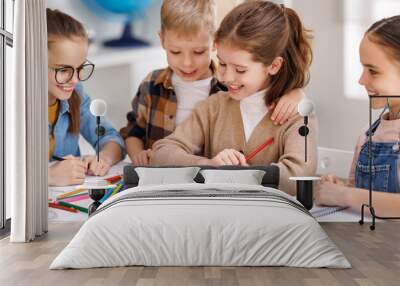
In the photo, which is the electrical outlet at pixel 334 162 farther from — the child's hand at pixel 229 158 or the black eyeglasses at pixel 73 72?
the black eyeglasses at pixel 73 72

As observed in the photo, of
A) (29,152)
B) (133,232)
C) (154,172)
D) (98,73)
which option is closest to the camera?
(133,232)

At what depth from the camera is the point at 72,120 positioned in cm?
662

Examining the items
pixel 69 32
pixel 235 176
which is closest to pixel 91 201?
pixel 235 176

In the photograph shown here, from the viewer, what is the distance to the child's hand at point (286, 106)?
644cm

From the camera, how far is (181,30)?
21.2 feet

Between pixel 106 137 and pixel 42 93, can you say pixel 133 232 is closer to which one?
pixel 42 93

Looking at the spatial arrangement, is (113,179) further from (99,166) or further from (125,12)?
(125,12)

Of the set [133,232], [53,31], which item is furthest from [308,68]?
[133,232]

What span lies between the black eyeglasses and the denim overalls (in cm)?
284

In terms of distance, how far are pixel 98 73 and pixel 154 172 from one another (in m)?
1.22

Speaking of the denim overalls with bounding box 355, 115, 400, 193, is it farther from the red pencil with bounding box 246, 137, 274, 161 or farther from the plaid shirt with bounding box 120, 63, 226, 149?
the plaid shirt with bounding box 120, 63, 226, 149

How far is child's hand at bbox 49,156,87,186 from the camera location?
6508mm

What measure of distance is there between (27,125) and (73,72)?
140 centimetres

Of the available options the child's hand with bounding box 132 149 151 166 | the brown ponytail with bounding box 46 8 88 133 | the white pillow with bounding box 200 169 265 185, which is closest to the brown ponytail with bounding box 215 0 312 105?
the white pillow with bounding box 200 169 265 185
